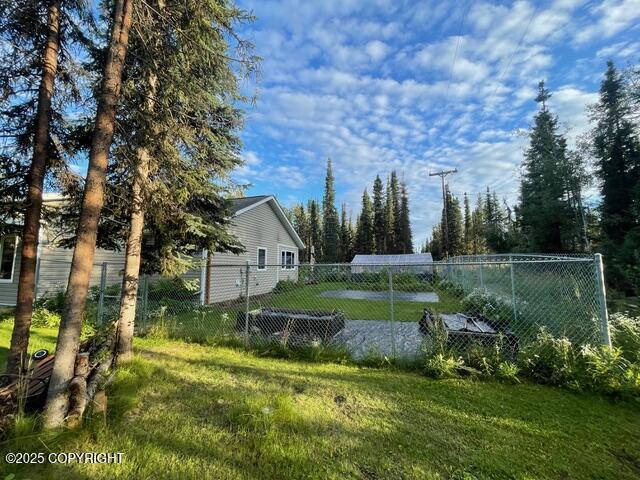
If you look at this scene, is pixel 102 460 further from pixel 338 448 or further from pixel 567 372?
pixel 567 372

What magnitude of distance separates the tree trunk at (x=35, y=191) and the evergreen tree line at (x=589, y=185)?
16.6 meters

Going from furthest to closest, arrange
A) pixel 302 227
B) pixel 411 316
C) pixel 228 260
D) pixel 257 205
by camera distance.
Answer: pixel 302 227, pixel 257 205, pixel 228 260, pixel 411 316

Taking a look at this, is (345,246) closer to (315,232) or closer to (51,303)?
(315,232)

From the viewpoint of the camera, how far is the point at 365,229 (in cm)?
4222

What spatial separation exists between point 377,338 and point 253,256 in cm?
916

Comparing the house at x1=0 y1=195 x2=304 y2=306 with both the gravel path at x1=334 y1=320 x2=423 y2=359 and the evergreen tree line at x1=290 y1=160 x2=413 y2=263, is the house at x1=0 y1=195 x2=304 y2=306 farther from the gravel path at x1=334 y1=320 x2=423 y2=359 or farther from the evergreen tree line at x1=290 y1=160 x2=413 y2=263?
the evergreen tree line at x1=290 y1=160 x2=413 y2=263

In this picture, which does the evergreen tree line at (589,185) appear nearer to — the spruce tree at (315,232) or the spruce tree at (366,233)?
the spruce tree at (366,233)

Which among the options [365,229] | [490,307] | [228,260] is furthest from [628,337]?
[365,229]

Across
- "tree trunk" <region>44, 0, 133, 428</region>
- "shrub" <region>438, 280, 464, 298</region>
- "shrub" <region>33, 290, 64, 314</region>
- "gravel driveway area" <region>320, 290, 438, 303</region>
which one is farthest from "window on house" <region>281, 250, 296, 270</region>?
"tree trunk" <region>44, 0, 133, 428</region>

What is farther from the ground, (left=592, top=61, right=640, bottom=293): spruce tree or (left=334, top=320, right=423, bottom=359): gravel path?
(left=592, top=61, right=640, bottom=293): spruce tree

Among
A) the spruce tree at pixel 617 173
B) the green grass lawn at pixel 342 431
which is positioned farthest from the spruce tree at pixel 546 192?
the green grass lawn at pixel 342 431

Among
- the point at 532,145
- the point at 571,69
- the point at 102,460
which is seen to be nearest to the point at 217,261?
the point at 102,460

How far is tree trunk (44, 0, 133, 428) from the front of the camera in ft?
8.97

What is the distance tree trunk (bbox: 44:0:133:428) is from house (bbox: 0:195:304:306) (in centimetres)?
276
